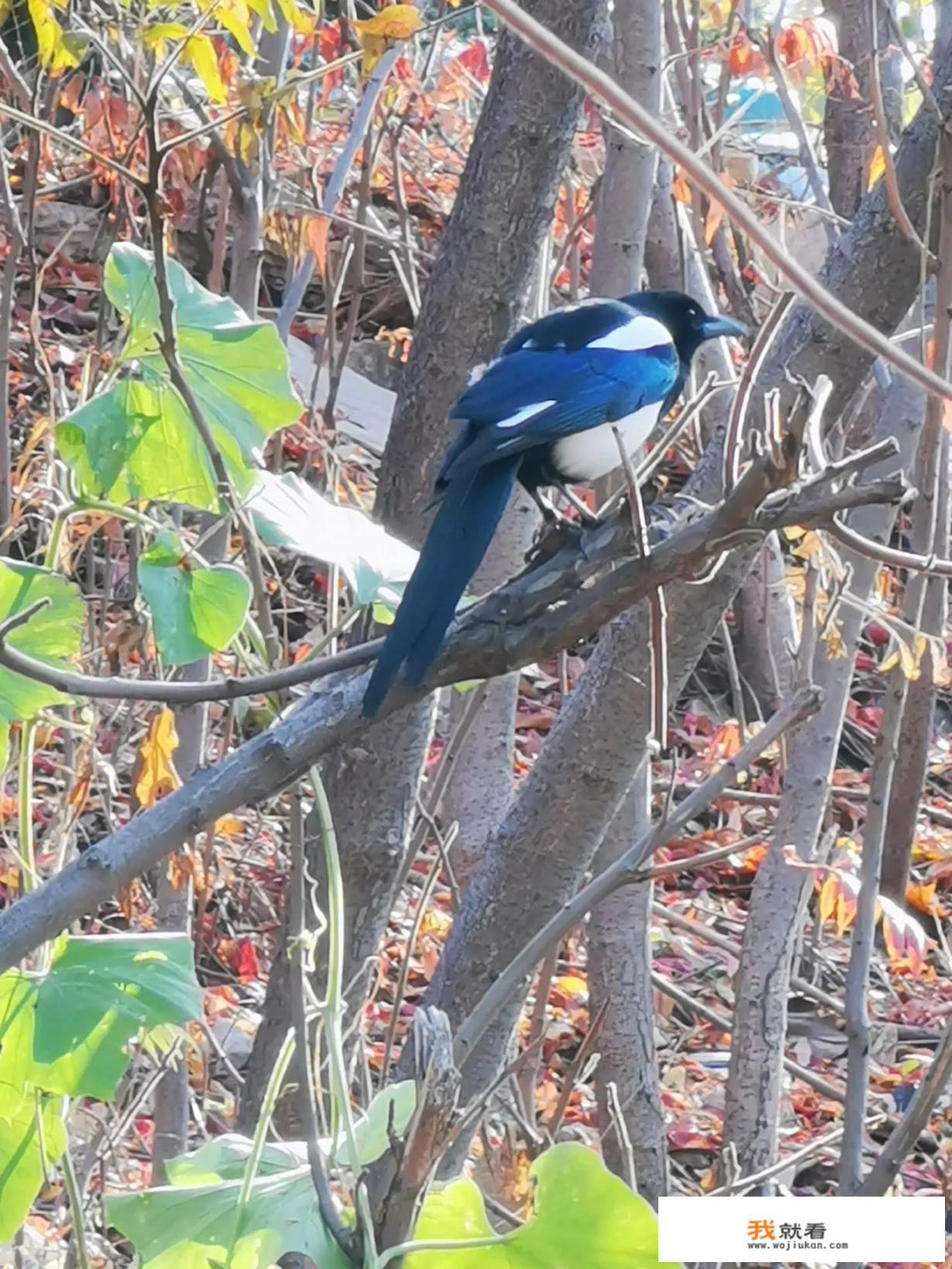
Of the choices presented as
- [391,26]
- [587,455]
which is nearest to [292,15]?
[391,26]

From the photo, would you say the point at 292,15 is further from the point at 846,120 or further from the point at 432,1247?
the point at 846,120

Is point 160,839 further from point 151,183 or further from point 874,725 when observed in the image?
point 874,725

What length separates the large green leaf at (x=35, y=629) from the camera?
4.42 ft

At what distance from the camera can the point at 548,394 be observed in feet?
6.51

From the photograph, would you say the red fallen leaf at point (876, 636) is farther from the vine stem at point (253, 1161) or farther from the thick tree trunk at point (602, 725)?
the vine stem at point (253, 1161)

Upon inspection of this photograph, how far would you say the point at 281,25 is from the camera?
2.35 metres

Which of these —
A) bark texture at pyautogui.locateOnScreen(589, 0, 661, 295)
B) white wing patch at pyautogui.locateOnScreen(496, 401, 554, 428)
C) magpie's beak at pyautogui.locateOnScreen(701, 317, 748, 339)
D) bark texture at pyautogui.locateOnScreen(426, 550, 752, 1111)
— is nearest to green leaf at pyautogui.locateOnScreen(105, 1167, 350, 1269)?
bark texture at pyautogui.locateOnScreen(426, 550, 752, 1111)

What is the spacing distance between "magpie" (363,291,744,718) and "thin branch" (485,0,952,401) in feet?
2.53

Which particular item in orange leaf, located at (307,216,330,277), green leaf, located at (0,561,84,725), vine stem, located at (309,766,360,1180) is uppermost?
orange leaf, located at (307,216,330,277)

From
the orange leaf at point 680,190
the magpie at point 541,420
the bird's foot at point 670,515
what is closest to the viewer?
the magpie at point 541,420

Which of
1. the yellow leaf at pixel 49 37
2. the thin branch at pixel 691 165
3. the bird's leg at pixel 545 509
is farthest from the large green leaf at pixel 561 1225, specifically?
the yellow leaf at pixel 49 37

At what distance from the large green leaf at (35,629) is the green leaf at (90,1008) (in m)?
0.22

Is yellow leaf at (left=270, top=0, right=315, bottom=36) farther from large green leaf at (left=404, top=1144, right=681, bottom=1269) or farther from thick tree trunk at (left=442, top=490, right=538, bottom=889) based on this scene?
large green leaf at (left=404, top=1144, right=681, bottom=1269)

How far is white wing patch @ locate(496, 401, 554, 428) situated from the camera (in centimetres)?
179
